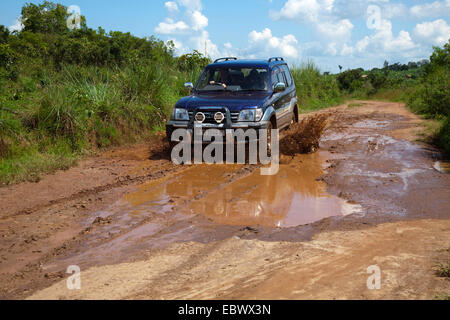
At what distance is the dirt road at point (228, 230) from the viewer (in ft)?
13.0

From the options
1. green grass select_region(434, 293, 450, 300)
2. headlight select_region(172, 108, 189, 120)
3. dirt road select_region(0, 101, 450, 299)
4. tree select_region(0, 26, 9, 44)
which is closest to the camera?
green grass select_region(434, 293, 450, 300)

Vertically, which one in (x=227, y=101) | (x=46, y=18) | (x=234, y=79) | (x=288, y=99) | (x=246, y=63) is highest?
(x=46, y=18)

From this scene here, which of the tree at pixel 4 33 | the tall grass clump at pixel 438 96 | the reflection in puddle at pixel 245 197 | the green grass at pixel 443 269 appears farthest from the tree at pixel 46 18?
the green grass at pixel 443 269

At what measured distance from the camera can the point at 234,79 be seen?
1038 centimetres

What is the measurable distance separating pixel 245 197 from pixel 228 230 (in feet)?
5.26

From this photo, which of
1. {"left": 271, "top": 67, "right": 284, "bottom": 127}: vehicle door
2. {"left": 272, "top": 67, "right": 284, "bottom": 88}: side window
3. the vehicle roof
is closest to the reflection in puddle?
{"left": 271, "top": 67, "right": 284, "bottom": 127}: vehicle door

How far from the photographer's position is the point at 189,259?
4.58 meters

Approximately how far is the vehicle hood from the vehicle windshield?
262mm

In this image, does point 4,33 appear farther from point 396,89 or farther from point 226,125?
point 396,89

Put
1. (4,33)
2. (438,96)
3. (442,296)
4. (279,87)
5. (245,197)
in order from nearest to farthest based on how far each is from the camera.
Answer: (442,296)
(245,197)
(279,87)
(438,96)
(4,33)

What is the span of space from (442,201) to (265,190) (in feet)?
8.30

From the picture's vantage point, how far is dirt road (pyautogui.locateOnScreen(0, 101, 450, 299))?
3.95 m

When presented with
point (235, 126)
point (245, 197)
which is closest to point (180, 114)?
point (235, 126)

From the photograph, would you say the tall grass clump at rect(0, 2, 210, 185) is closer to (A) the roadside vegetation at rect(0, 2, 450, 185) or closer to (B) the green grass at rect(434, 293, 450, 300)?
(A) the roadside vegetation at rect(0, 2, 450, 185)
